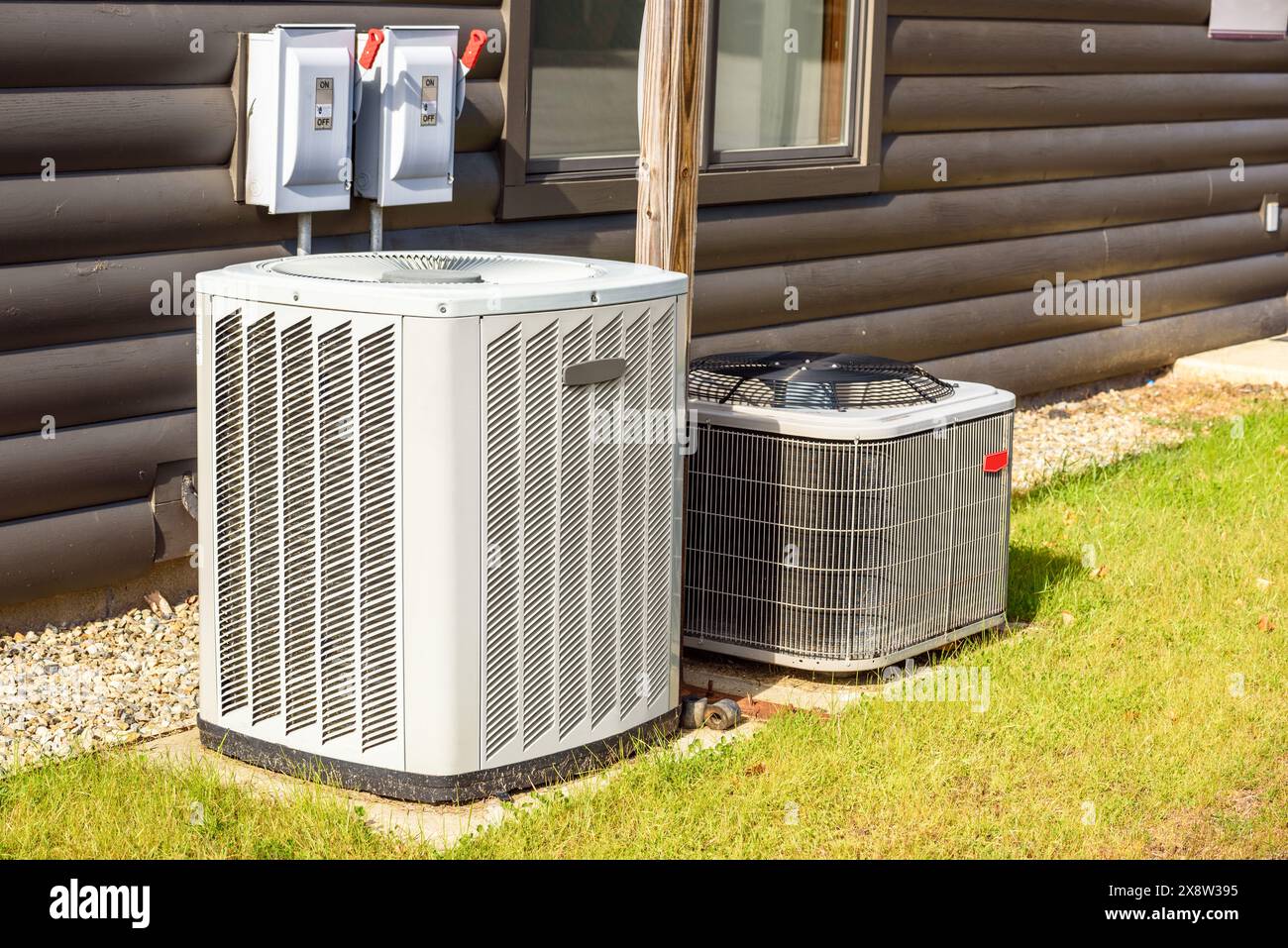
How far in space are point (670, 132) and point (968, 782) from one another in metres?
1.89

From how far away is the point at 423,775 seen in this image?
3816mm

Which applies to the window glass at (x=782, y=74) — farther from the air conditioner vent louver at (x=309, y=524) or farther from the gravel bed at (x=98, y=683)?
the air conditioner vent louver at (x=309, y=524)

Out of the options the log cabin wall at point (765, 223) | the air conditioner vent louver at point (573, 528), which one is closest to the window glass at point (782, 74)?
the log cabin wall at point (765, 223)

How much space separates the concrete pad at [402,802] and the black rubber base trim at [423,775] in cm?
2

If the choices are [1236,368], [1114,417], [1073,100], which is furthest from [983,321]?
[1236,368]

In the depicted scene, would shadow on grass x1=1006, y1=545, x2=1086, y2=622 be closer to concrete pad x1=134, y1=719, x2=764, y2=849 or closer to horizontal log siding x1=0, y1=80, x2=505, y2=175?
concrete pad x1=134, y1=719, x2=764, y2=849

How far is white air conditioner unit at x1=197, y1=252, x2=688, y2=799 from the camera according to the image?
3699 millimetres

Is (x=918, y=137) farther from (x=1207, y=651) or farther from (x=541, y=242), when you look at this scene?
(x=1207, y=651)

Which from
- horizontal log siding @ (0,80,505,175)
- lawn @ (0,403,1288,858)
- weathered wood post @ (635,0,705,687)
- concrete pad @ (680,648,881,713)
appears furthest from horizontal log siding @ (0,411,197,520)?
concrete pad @ (680,648,881,713)

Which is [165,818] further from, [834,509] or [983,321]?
[983,321]

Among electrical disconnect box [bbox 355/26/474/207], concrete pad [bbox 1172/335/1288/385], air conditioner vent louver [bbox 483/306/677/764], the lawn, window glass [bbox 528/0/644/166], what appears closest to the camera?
the lawn

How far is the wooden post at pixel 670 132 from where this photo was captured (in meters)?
4.43

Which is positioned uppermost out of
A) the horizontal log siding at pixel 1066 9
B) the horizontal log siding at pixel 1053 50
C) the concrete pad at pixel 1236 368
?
the horizontal log siding at pixel 1066 9

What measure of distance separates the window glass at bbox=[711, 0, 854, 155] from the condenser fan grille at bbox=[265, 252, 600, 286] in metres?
2.56
